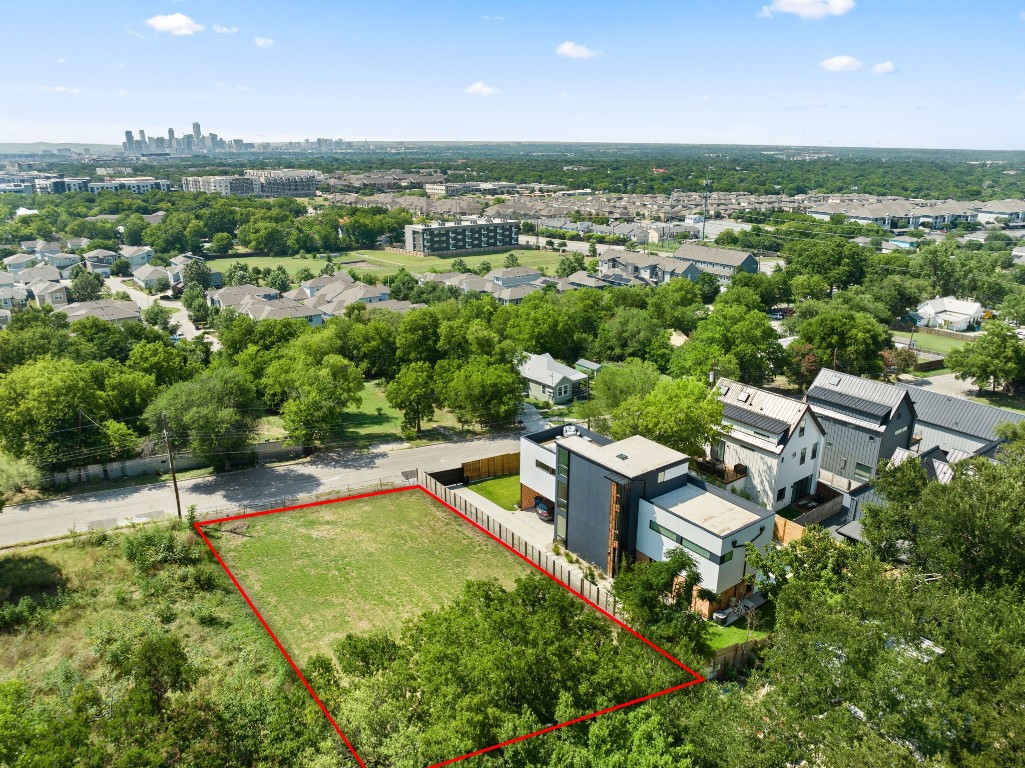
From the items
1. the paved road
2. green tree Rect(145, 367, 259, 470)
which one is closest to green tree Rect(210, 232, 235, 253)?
green tree Rect(145, 367, 259, 470)

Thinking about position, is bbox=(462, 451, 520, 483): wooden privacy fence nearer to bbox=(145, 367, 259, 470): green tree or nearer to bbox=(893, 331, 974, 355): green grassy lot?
bbox=(145, 367, 259, 470): green tree

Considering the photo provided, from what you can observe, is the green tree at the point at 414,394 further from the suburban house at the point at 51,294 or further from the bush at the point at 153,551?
the suburban house at the point at 51,294

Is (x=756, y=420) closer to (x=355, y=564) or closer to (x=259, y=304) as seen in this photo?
(x=355, y=564)

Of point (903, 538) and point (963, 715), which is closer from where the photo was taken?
point (963, 715)

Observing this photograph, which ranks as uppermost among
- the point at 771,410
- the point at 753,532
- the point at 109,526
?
the point at 771,410

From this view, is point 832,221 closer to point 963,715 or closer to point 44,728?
point 963,715

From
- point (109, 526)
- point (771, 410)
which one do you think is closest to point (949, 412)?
point (771, 410)
